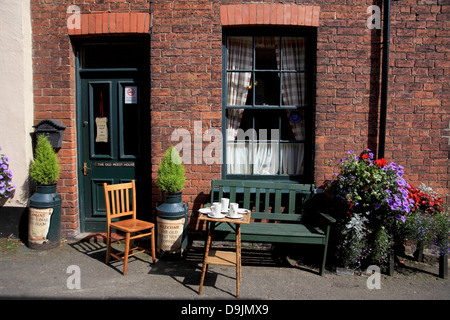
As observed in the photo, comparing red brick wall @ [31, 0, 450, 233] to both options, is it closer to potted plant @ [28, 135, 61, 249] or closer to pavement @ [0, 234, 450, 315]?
pavement @ [0, 234, 450, 315]

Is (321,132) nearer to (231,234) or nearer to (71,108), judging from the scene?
(231,234)

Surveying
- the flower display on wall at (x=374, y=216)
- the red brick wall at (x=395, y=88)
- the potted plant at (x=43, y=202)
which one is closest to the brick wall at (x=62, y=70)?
the potted plant at (x=43, y=202)

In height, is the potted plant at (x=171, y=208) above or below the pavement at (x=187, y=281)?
above

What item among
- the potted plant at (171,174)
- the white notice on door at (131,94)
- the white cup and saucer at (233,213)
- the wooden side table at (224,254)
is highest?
the white notice on door at (131,94)

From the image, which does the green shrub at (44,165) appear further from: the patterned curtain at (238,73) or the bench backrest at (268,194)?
the patterned curtain at (238,73)

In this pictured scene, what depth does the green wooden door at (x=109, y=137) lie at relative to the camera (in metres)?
4.86

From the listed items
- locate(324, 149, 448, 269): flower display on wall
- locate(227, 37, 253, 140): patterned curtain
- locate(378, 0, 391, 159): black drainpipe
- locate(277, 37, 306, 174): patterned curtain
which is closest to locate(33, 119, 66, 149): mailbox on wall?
locate(227, 37, 253, 140): patterned curtain

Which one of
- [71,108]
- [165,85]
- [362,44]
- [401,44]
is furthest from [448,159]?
[71,108]

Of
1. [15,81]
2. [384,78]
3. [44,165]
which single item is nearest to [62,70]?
[15,81]

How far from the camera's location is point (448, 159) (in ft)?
14.9

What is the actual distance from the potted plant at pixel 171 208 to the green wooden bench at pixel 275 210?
1.60 feet

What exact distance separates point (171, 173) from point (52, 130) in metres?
1.91

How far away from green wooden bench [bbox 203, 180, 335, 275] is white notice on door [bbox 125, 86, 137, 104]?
1.77 m
